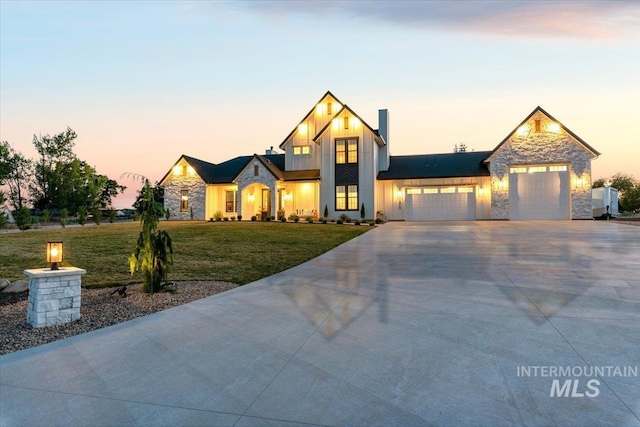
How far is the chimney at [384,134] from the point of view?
27.3m

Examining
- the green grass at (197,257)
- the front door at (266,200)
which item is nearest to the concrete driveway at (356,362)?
the green grass at (197,257)

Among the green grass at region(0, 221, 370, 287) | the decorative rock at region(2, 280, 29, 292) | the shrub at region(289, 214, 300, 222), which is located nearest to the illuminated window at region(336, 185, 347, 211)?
the shrub at region(289, 214, 300, 222)

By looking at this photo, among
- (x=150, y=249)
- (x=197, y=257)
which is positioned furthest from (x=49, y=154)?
(x=150, y=249)

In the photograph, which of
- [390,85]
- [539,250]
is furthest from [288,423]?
[390,85]

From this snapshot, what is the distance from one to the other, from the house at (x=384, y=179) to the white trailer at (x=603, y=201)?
418 centimetres

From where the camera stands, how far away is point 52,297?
446 centimetres

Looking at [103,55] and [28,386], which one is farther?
[103,55]

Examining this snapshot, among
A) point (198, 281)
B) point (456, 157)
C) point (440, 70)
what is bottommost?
point (198, 281)

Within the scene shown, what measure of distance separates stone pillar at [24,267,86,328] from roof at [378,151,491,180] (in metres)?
23.7

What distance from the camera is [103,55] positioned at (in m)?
16.4

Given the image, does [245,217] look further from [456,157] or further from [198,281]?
[198,281]

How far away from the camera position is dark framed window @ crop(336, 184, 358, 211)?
2594 centimetres

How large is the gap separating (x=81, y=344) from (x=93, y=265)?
20.9 ft

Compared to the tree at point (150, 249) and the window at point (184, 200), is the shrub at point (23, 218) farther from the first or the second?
the tree at point (150, 249)
